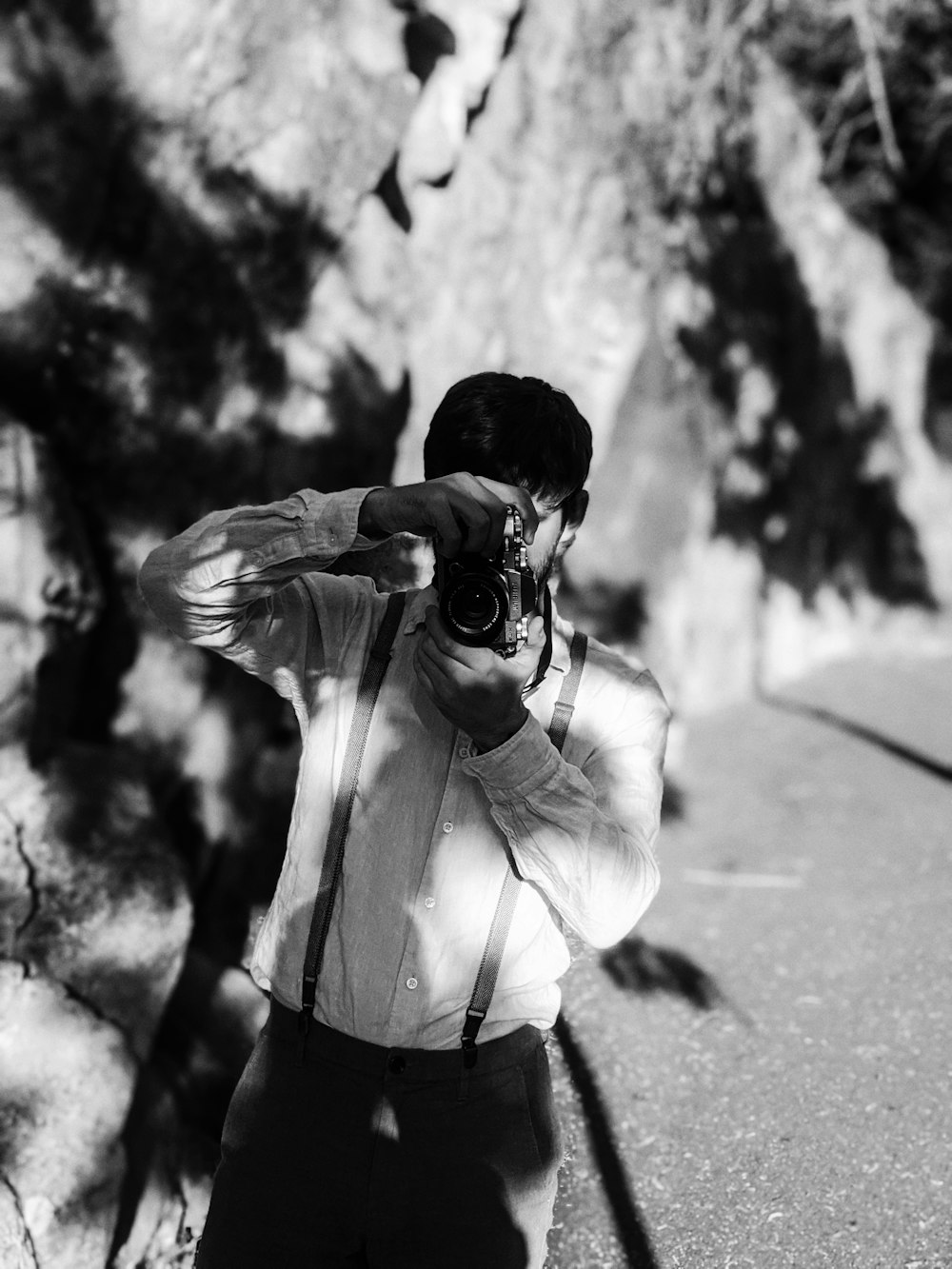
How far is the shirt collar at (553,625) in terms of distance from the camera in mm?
1974

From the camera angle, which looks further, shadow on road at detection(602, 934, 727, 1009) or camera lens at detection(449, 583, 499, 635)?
shadow on road at detection(602, 934, 727, 1009)

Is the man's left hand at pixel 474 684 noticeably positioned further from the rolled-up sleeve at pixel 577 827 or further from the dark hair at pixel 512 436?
the dark hair at pixel 512 436

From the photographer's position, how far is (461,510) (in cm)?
172

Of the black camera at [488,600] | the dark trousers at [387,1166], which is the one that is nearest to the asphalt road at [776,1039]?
the dark trousers at [387,1166]

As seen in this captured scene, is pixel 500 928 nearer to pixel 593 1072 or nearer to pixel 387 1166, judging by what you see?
pixel 387 1166

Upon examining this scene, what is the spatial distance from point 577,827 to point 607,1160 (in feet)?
8.48

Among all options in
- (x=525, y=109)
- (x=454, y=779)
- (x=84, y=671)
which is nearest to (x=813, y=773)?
(x=525, y=109)

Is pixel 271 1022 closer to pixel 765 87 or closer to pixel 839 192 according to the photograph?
pixel 765 87

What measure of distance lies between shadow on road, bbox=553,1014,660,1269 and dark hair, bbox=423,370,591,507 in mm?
2434

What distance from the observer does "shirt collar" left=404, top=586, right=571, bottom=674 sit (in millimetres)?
1974

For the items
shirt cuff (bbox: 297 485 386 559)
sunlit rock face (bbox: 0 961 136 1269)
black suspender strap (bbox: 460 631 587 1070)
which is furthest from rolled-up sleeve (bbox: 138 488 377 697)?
sunlit rock face (bbox: 0 961 136 1269)

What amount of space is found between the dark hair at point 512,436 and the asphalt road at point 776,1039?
244cm

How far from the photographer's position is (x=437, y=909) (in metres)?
1.90

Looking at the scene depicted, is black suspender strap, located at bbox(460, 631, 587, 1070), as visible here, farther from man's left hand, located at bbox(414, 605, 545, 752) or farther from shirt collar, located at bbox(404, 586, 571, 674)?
man's left hand, located at bbox(414, 605, 545, 752)
